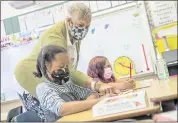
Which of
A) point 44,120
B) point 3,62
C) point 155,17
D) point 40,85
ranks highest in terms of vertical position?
point 155,17

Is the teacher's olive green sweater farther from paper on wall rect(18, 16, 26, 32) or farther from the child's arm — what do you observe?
paper on wall rect(18, 16, 26, 32)

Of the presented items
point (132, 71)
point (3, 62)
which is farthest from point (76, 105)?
point (132, 71)

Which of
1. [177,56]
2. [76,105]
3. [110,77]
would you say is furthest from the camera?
[177,56]

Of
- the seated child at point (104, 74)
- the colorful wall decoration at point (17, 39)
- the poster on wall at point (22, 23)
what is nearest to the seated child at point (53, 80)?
the seated child at point (104, 74)

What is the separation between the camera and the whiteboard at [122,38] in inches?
54.9

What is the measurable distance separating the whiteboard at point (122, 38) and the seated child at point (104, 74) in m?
0.17

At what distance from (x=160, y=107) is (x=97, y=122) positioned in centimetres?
12

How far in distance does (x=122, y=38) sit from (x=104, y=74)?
18.6 inches

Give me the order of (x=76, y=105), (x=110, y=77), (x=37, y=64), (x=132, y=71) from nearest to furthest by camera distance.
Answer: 1. (x=76, y=105)
2. (x=37, y=64)
3. (x=110, y=77)
4. (x=132, y=71)

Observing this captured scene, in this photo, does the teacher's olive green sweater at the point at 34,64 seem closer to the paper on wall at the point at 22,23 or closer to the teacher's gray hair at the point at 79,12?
the teacher's gray hair at the point at 79,12

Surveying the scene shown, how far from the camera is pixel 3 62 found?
113 cm

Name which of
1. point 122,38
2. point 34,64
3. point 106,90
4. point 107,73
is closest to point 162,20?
point 122,38

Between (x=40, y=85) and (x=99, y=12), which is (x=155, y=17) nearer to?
(x=99, y=12)

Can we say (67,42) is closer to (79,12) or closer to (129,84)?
(79,12)
